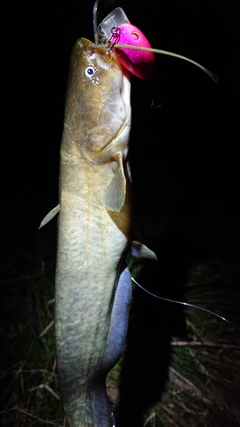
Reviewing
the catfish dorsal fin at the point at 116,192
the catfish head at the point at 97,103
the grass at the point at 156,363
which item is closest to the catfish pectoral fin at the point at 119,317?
the catfish dorsal fin at the point at 116,192

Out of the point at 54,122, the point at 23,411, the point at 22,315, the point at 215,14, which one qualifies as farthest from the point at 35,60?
the point at 23,411

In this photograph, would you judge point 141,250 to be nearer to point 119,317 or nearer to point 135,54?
point 119,317

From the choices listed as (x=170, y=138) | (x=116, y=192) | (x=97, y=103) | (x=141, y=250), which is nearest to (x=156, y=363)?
(x=141, y=250)

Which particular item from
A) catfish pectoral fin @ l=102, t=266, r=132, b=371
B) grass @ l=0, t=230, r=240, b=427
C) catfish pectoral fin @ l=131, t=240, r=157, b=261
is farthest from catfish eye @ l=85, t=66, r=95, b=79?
grass @ l=0, t=230, r=240, b=427

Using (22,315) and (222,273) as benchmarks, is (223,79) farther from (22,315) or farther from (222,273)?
(22,315)

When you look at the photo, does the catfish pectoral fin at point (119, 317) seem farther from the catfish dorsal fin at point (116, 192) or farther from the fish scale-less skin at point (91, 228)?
the catfish dorsal fin at point (116, 192)
